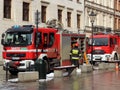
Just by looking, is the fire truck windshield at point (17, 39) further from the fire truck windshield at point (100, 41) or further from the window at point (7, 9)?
the fire truck windshield at point (100, 41)

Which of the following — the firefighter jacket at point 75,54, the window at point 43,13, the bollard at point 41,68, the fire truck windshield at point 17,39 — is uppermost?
the window at point 43,13

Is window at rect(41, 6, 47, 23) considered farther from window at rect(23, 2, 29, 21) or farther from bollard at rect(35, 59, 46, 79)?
bollard at rect(35, 59, 46, 79)

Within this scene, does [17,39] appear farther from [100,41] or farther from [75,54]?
[100,41]

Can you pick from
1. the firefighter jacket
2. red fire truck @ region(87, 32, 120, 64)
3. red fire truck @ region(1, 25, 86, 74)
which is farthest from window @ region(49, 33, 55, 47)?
red fire truck @ region(87, 32, 120, 64)

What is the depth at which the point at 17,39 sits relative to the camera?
2277cm

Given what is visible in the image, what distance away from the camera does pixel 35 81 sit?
18.8 m

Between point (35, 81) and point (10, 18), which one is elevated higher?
point (10, 18)

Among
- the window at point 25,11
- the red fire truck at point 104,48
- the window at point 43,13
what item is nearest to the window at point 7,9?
the window at point 25,11

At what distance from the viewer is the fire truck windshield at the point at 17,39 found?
888 inches

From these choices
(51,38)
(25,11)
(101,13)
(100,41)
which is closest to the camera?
(51,38)

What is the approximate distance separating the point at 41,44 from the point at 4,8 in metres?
13.6

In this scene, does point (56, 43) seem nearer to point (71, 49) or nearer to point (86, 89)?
point (71, 49)

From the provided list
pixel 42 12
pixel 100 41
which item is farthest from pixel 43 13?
pixel 100 41

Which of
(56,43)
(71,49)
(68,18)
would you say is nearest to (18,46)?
(56,43)
